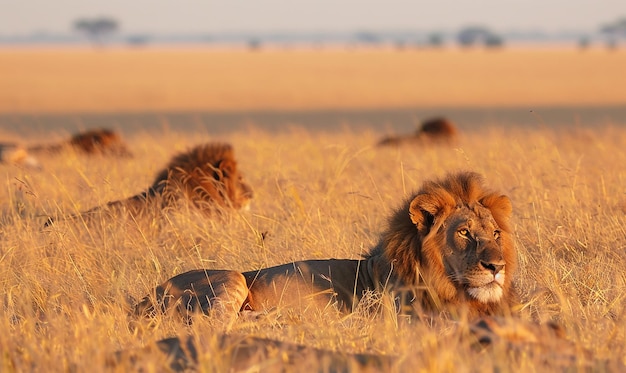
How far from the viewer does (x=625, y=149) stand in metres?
11.9

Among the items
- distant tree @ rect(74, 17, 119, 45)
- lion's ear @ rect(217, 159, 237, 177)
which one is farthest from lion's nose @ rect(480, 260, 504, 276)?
distant tree @ rect(74, 17, 119, 45)

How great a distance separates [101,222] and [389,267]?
2512 millimetres

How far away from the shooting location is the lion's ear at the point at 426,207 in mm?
5297

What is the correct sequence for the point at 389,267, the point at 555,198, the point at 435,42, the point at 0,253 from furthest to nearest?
the point at 435,42
the point at 555,198
the point at 0,253
the point at 389,267

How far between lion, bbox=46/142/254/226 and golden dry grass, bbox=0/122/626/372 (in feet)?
0.76

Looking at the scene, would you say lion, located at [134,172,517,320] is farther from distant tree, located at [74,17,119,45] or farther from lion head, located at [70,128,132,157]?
distant tree, located at [74,17,119,45]

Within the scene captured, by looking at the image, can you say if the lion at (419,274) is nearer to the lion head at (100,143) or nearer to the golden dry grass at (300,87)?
the lion head at (100,143)

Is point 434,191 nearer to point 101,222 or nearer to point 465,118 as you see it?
point 101,222

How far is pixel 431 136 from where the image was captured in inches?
541

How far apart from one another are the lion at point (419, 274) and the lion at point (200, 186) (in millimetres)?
2137

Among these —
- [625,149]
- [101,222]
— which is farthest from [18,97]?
[101,222]

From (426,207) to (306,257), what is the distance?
1381 mm

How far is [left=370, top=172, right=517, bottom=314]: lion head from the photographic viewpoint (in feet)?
16.8

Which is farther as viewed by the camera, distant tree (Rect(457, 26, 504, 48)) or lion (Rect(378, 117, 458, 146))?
distant tree (Rect(457, 26, 504, 48))
